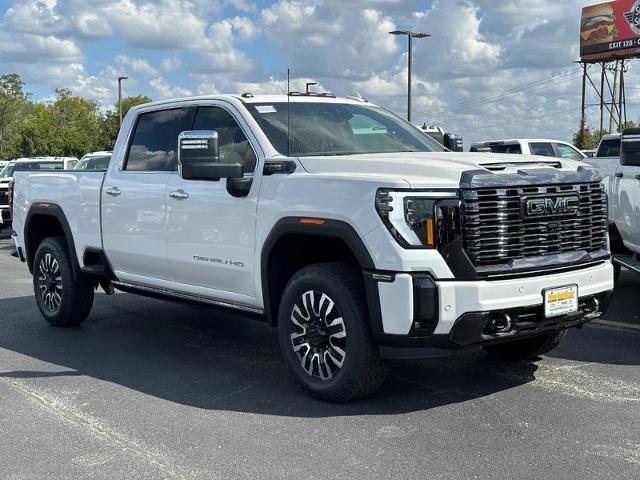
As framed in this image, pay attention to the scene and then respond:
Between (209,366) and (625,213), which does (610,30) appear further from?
(209,366)

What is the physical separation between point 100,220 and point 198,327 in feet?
4.71

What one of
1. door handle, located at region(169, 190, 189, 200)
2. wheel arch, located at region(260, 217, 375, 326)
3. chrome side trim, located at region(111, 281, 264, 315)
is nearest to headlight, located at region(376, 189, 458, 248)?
wheel arch, located at region(260, 217, 375, 326)

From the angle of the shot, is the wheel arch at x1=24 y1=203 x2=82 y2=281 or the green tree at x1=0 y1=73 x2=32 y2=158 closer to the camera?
the wheel arch at x1=24 y1=203 x2=82 y2=281

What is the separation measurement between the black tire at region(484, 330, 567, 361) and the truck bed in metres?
3.59

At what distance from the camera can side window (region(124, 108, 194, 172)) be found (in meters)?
6.54

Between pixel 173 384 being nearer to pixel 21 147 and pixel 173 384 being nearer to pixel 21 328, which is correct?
pixel 21 328

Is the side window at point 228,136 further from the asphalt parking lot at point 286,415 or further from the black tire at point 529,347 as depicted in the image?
the black tire at point 529,347

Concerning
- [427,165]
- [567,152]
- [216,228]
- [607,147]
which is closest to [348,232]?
[427,165]

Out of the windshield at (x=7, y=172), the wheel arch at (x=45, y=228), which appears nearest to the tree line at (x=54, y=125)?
the windshield at (x=7, y=172)

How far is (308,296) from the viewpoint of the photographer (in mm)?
5180

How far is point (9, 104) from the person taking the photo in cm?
11031

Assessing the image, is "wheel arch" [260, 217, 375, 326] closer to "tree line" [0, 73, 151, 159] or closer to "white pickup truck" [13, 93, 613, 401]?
"white pickup truck" [13, 93, 613, 401]

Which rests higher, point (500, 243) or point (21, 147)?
point (21, 147)

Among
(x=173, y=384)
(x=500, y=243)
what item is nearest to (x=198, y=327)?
(x=173, y=384)
